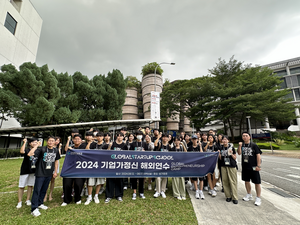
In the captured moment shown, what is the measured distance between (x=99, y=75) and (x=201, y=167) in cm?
2179

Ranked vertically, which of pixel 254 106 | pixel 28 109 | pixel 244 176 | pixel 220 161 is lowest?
pixel 244 176

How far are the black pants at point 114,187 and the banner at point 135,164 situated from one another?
24cm

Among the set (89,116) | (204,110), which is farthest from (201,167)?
(204,110)

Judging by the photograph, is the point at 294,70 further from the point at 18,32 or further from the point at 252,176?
the point at 18,32

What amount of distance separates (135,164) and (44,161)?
2.36m

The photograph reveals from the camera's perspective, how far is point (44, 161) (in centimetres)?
363

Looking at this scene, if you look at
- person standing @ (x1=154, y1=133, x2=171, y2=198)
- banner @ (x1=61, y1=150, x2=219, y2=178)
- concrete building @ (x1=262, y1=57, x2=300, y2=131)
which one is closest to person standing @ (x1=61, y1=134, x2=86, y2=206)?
banner @ (x1=61, y1=150, x2=219, y2=178)

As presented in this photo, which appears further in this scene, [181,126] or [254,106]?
[181,126]

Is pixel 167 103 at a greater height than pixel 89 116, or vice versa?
pixel 167 103

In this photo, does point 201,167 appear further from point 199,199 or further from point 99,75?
point 99,75

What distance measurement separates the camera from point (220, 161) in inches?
182

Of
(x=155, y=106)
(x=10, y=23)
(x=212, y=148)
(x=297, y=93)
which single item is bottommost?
(x=212, y=148)

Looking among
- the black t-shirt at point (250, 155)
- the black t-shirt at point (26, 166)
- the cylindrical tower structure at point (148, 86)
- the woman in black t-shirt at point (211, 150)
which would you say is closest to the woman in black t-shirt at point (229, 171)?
the black t-shirt at point (250, 155)

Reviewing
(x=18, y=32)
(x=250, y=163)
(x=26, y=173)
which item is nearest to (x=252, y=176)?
(x=250, y=163)
